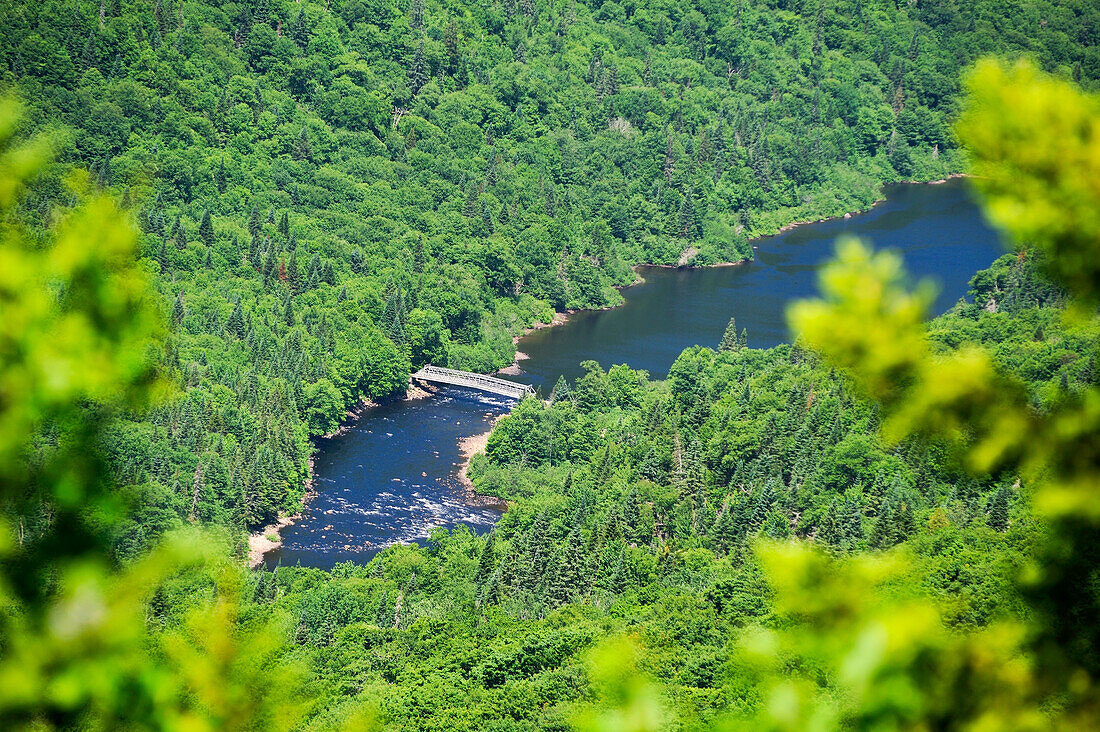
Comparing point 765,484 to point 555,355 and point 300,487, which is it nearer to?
point 300,487

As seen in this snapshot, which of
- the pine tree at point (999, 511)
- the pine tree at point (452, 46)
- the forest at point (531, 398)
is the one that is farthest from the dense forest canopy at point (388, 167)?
the pine tree at point (999, 511)

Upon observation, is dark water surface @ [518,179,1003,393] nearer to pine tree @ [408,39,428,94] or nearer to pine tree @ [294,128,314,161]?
pine tree @ [294,128,314,161]

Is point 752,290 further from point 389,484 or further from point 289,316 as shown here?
point 389,484

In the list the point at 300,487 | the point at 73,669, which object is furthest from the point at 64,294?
the point at 300,487

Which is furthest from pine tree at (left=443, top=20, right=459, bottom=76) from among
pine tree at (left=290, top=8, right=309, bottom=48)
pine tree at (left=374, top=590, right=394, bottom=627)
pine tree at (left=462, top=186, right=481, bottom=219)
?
pine tree at (left=374, top=590, right=394, bottom=627)

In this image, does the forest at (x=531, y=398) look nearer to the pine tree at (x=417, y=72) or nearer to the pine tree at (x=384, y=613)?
the pine tree at (x=384, y=613)

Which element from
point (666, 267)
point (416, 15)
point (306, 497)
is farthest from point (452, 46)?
point (306, 497)
